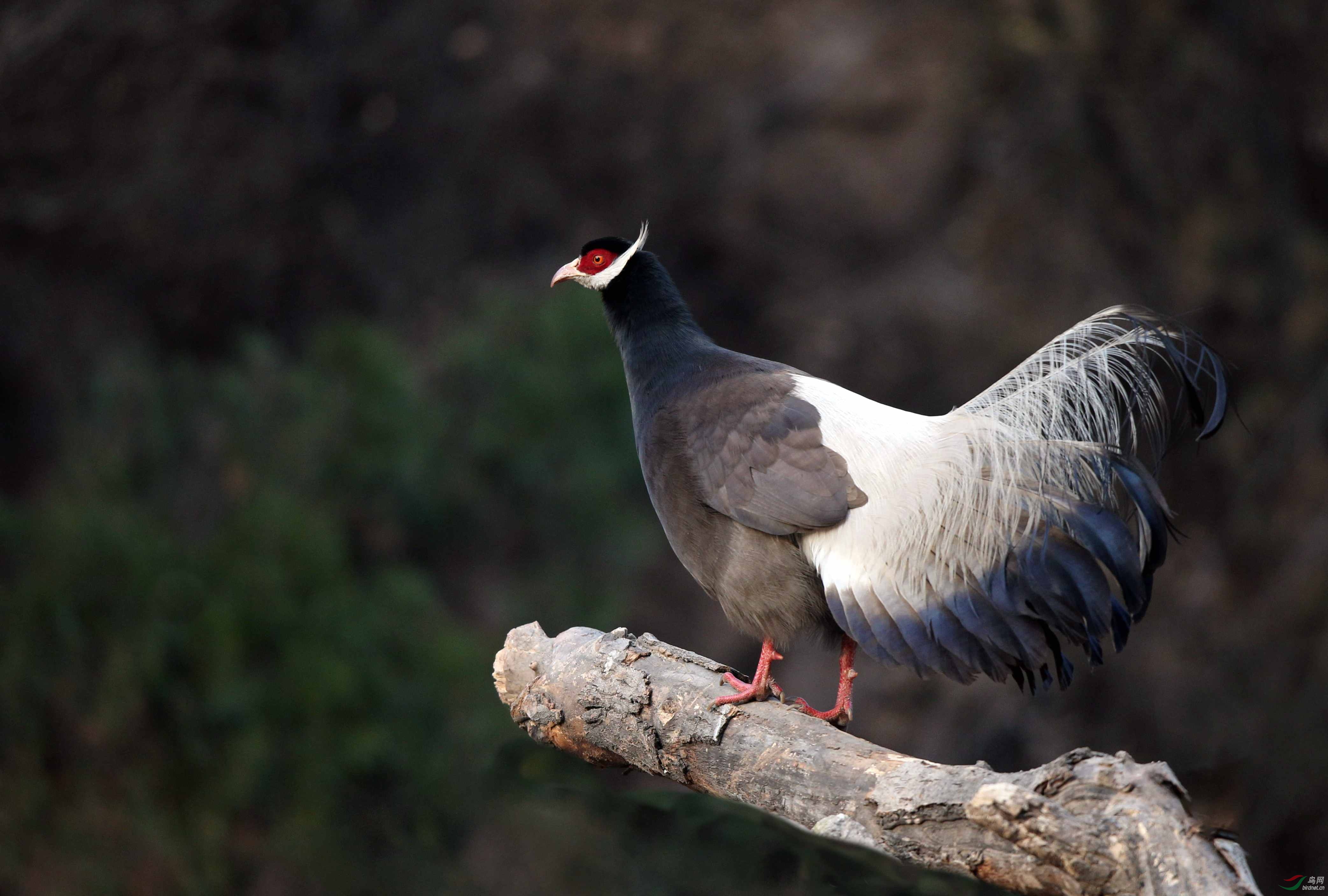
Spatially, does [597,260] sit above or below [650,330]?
above

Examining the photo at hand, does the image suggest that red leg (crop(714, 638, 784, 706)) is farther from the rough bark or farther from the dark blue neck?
the dark blue neck

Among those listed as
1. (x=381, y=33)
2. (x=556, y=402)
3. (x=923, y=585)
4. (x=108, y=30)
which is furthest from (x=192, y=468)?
(x=923, y=585)

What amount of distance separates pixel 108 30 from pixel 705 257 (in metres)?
2.98

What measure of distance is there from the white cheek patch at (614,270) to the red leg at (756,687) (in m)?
1.09

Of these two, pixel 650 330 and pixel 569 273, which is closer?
pixel 650 330

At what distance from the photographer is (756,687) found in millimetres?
2232

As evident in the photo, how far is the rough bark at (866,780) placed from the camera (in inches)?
58.8

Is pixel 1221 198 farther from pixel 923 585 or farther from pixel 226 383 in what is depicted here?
pixel 226 383

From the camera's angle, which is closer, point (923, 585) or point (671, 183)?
point (923, 585)

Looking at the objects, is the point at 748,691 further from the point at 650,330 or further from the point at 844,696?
the point at 650,330

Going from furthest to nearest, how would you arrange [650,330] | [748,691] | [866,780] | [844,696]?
[650,330]
[844,696]
[748,691]
[866,780]

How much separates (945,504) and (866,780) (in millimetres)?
589

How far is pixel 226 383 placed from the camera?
5059 millimetres

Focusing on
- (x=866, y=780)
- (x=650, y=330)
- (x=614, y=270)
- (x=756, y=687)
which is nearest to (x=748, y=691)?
(x=756, y=687)
